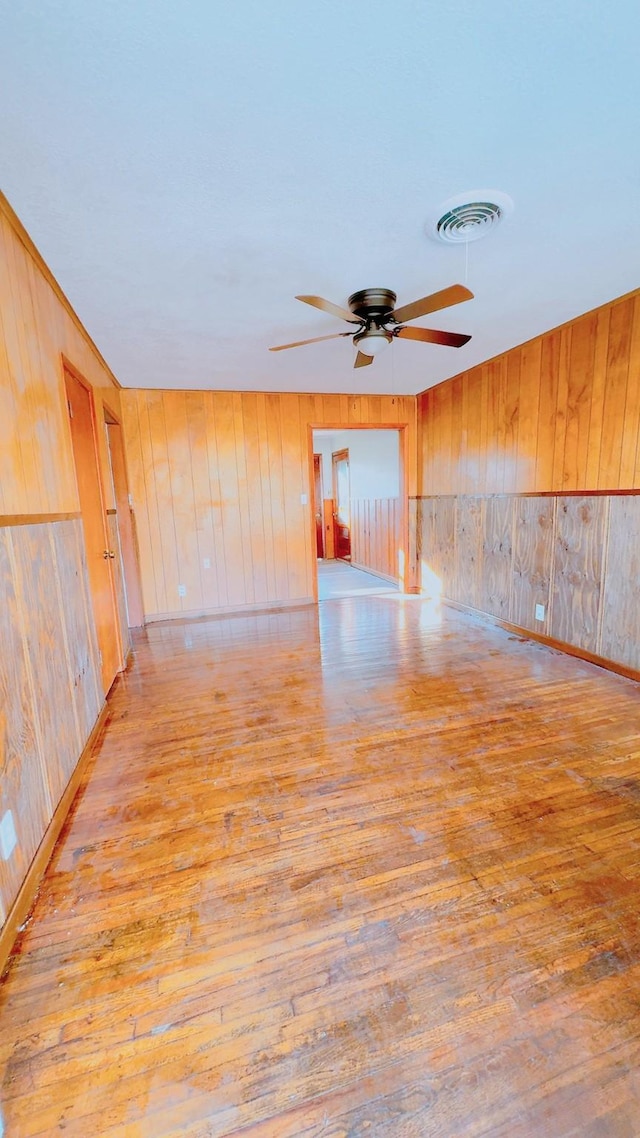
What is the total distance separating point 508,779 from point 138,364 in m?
3.98

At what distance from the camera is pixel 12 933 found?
54.5 inches

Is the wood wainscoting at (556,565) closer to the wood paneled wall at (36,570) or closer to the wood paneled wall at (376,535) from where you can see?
the wood paneled wall at (376,535)

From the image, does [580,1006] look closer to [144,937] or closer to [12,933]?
[144,937]

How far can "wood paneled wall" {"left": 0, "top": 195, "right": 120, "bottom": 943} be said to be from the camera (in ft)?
5.16

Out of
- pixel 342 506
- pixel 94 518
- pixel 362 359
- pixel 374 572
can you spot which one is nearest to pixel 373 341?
pixel 362 359

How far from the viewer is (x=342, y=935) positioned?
1.38 metres

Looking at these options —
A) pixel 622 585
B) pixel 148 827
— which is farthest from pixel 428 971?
pixel 622 585

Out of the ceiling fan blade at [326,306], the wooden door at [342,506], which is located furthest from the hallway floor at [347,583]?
the ceiling fan blade at [326,306]

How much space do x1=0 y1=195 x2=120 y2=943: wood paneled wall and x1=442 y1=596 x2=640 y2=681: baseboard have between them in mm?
3314

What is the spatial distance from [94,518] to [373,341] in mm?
2183

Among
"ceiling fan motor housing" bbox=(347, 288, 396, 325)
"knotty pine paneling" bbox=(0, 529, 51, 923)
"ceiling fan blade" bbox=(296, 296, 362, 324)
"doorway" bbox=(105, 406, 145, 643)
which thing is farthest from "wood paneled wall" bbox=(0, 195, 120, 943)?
"doorway" bbox=(105, 406, 145, 643)

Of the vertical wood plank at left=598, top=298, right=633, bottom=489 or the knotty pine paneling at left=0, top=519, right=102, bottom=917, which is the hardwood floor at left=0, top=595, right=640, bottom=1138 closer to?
the knotty pine paneling at left=0, top=519, right=102, bottom=917

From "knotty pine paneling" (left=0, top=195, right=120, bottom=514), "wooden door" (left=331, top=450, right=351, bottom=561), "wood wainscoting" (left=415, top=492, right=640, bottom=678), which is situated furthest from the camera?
"wooden door" (left=331, top=450, right=351, bottom=561)

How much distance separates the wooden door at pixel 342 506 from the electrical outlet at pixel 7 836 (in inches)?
271
